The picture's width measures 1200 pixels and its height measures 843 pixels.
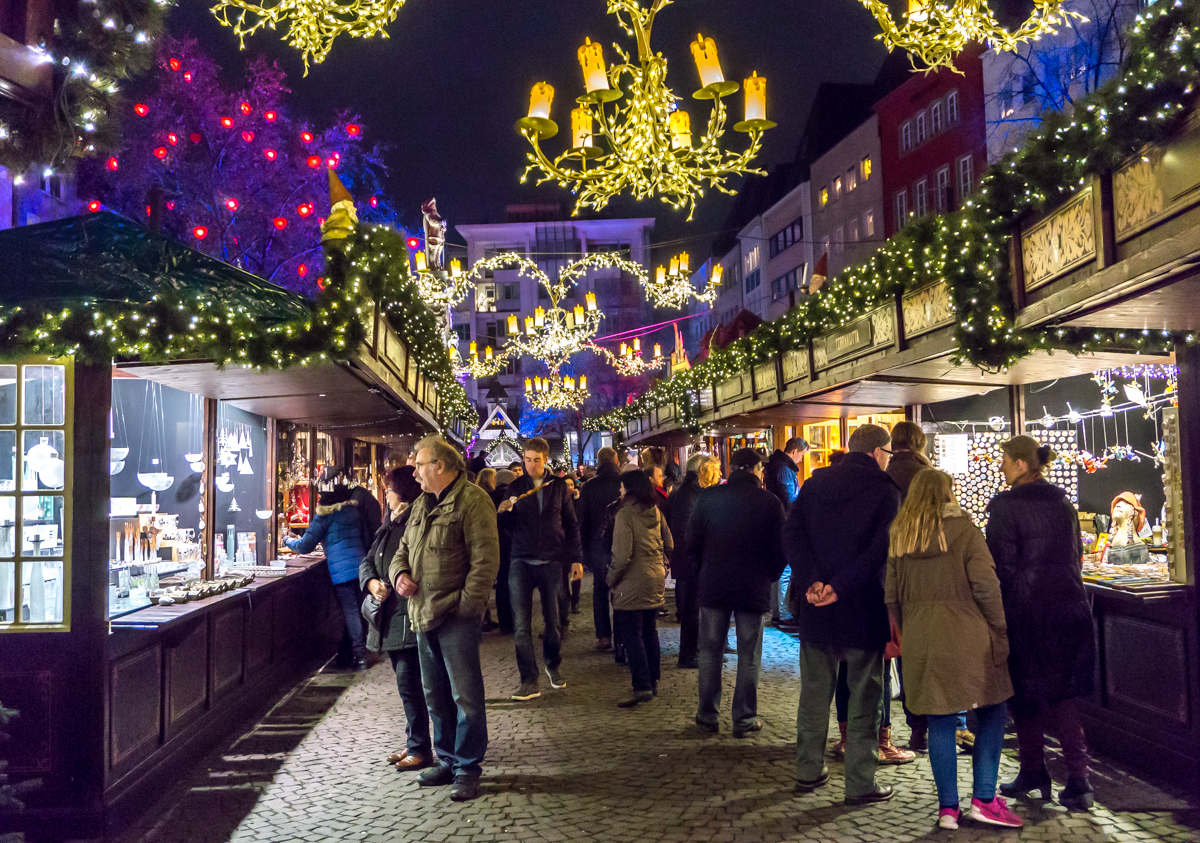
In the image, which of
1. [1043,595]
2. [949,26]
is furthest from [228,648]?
[949,26]

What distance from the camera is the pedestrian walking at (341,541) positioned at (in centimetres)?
894

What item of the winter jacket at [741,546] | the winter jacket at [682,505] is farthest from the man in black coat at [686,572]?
the winter jacket at [741,546]

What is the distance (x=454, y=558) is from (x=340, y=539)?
3.98m

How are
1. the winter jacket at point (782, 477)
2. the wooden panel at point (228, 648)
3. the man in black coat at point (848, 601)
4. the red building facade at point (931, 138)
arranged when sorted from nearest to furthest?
1. the man in black coat at point (848, 601)
2. the wooden panel at point (228, 648)
3. the winter jacket at point (782, 477)
4. the red building facade at point (931, 138)

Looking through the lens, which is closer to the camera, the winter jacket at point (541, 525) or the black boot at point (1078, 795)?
the black boot at point (1078, 795)

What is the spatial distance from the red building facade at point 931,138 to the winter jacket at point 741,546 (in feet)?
75.1

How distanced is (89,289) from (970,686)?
5.43m

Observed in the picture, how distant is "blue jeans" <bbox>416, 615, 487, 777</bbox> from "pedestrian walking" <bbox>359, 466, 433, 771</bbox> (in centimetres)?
28

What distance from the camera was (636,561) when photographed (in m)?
7.55

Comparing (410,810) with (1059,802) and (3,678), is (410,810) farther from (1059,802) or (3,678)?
(1059,802)

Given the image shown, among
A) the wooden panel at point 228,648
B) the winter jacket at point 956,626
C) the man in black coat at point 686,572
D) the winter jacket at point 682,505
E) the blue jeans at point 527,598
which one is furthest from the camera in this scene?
the winter jacket at point 682,505

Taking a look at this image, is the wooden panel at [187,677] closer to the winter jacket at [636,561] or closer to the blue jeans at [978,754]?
the winter jacket at [636,561]

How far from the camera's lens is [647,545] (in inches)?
300

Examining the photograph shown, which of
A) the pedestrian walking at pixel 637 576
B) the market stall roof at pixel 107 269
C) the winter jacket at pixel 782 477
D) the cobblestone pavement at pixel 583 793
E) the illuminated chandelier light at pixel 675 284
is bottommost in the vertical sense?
the cobblestone pavement at pixel 583 793
